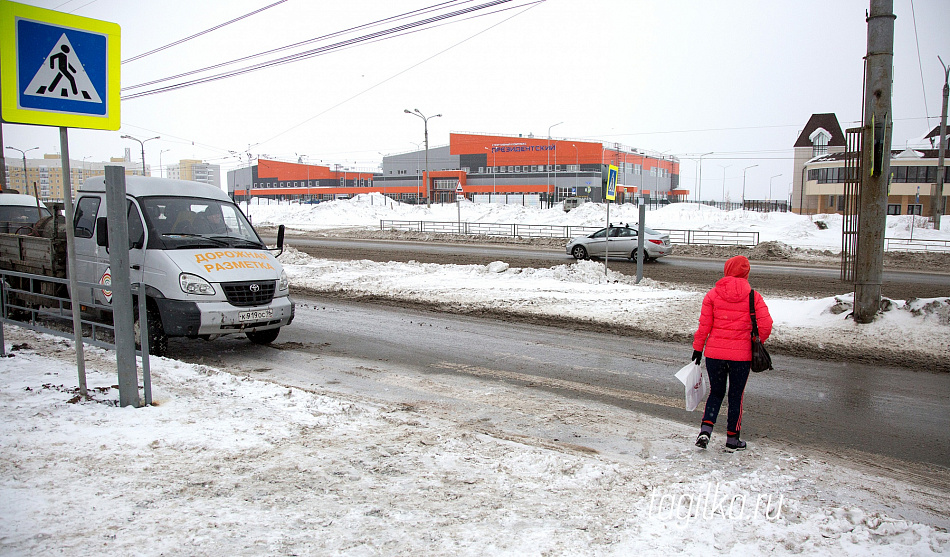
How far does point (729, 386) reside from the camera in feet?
16.4

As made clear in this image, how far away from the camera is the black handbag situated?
15.7ft

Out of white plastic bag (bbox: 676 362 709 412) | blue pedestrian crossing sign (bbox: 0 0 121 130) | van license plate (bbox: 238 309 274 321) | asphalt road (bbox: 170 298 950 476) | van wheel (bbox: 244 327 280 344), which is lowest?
asphalt road (bbox: 170 298 950 476)

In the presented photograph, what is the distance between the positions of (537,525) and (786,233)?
3636cm

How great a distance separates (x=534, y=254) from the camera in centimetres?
2719

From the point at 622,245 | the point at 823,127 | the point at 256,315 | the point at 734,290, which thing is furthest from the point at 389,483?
the point at 823,127

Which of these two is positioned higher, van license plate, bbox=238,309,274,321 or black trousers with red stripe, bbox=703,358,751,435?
van license plate, bbox=238,309,274,321

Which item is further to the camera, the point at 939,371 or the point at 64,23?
the point at 939,371

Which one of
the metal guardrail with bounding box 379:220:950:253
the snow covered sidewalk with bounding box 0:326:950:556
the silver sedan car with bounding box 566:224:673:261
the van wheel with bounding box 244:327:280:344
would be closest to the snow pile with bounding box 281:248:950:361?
the van wheel with bounding box 244:327:280:344

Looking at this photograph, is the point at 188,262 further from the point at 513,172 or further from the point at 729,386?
the point at 513,172

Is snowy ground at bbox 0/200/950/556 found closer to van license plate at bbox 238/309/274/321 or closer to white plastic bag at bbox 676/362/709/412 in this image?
white plastic bag at bbox 676/362/709/412

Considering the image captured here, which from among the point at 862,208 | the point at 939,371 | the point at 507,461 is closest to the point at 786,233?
the point at 862,208

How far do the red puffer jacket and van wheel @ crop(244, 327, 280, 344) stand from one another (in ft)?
20.5

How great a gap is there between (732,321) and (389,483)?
10.3ft

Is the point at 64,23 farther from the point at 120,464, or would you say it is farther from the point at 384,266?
the point at 384,266
